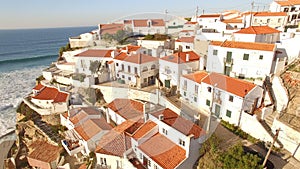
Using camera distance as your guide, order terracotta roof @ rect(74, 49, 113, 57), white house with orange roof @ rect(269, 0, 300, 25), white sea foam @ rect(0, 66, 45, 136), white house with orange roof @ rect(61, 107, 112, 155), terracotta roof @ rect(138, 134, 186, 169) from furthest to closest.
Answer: white house with orange roof @ rect(269, 0, 300, 25), terracotta roof @ rect(74, 49, 113, 57), white sea foam @ rect(0, 66, 45, 136), white house with orange roof @ rect(61, 107, 112, 155), terracotta roof @ rect(138, 134, 186, 169)

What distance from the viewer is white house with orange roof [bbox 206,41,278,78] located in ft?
40.8

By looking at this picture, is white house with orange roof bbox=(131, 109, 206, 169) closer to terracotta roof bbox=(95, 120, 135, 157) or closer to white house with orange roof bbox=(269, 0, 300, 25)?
terracotta roof bbox=(95, 120, 135, 157)

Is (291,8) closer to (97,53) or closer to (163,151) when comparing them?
(97,53)

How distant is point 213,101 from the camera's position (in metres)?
12.1

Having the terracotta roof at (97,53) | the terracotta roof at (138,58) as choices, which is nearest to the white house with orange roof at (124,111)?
the terracotta roof at (138,58)

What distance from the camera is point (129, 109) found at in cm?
1441

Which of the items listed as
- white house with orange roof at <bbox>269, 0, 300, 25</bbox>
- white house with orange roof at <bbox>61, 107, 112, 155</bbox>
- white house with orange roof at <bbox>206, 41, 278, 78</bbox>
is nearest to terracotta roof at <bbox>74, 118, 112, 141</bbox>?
white house with orange roof at <bbox>61, 107, 112, 155</bbox>

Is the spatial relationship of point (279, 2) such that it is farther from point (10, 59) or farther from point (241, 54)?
point (10, 59)

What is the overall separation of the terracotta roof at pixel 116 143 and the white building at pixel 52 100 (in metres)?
8.17

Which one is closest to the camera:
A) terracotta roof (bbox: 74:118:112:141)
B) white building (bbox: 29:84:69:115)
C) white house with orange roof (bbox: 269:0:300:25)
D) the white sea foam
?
terracotta roof (bbox: 74:118:112:141)

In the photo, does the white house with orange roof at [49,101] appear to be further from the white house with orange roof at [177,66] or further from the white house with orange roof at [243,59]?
the white house with orange roof at [243,59]

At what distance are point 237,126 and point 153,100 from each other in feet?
22.9

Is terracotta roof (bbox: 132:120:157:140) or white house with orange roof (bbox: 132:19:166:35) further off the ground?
white house with orange roof (bbox: 132:19:166:35)

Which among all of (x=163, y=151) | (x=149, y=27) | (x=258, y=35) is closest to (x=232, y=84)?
(x=163, y=151)
